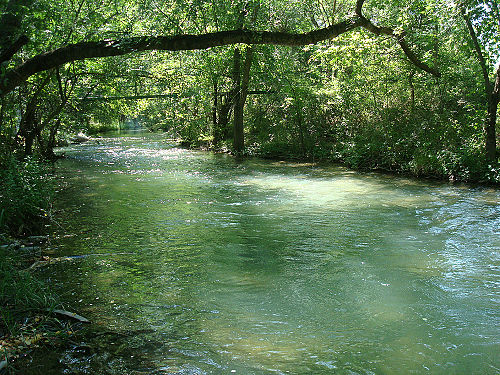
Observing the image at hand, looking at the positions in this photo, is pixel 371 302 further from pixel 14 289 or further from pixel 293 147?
pixel 293 147

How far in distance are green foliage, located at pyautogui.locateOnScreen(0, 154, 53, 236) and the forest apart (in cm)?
3

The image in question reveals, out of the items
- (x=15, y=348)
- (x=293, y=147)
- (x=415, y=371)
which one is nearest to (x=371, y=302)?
(x=415, y=371)

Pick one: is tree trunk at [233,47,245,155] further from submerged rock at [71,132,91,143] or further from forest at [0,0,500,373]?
submerged rock at [71,132,91,143]

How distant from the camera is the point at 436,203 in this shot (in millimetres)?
11047

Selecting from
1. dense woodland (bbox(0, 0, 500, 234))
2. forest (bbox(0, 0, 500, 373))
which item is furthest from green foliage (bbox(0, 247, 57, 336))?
dense woodland (bbox(0, 0, 500, 234))

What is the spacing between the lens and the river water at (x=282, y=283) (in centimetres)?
406

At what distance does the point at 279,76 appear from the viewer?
71.1ft

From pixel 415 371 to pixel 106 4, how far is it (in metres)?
12.7

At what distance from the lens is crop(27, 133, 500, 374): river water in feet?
13.3

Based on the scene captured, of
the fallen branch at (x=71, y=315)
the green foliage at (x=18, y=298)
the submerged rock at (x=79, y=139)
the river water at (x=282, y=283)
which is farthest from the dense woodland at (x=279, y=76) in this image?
the submerged rock at (x=79, y=139)

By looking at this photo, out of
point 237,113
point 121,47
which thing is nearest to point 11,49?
point 121,47

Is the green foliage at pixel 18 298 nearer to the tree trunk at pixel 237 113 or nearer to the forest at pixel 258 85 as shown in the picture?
the forest at pixel 258 85

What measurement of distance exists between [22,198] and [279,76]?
15927 mm

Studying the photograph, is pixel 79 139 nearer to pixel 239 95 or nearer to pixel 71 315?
pixel 239 95
